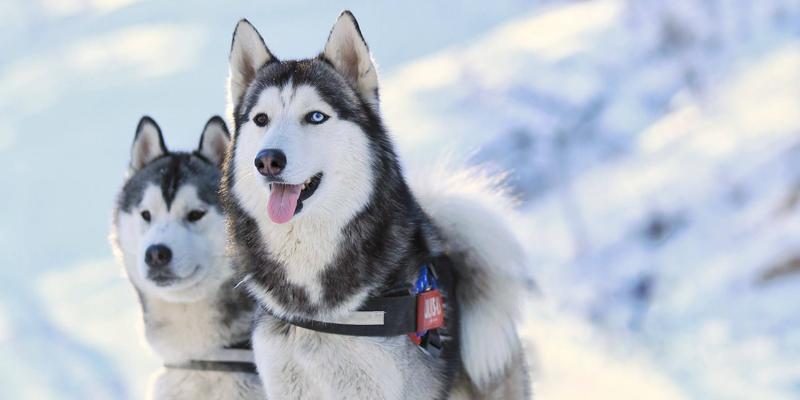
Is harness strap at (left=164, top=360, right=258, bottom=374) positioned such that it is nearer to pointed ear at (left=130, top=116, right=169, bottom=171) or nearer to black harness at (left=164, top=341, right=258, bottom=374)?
black harness at (left=164, top=341, right=258, bottom=374)

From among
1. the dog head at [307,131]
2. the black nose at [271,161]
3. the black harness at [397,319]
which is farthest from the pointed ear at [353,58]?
the black harness at [397,319]

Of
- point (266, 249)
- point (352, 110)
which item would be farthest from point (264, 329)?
point (352, 110)

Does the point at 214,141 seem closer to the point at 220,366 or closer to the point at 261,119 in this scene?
the point at 220,366

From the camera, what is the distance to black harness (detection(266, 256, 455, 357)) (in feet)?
10.8

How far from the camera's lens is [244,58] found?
3.70m

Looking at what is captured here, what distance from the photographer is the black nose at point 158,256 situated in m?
4.13

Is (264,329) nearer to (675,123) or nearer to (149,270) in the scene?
(149,270)

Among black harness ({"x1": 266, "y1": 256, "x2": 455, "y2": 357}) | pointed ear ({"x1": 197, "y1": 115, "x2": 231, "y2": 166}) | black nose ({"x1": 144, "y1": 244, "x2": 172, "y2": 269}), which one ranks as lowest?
black nose ({"x1": 144, "y1": 244, "x2": 172, "y2": 269})

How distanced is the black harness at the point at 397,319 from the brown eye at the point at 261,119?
680 mm

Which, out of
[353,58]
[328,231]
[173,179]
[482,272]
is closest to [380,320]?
[328,231]

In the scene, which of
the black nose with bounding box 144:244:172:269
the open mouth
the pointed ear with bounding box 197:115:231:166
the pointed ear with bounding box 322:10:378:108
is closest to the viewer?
the open mouth

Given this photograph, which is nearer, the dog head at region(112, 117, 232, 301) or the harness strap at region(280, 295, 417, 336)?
the harness strap at region(280, 295, 417, 336)

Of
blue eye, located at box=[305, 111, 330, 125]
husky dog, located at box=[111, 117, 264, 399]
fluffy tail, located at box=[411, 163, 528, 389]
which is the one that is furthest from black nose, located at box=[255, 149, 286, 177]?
husky dog, located at box=[111, 117, 264, 399]

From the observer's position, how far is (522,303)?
3.95 m
